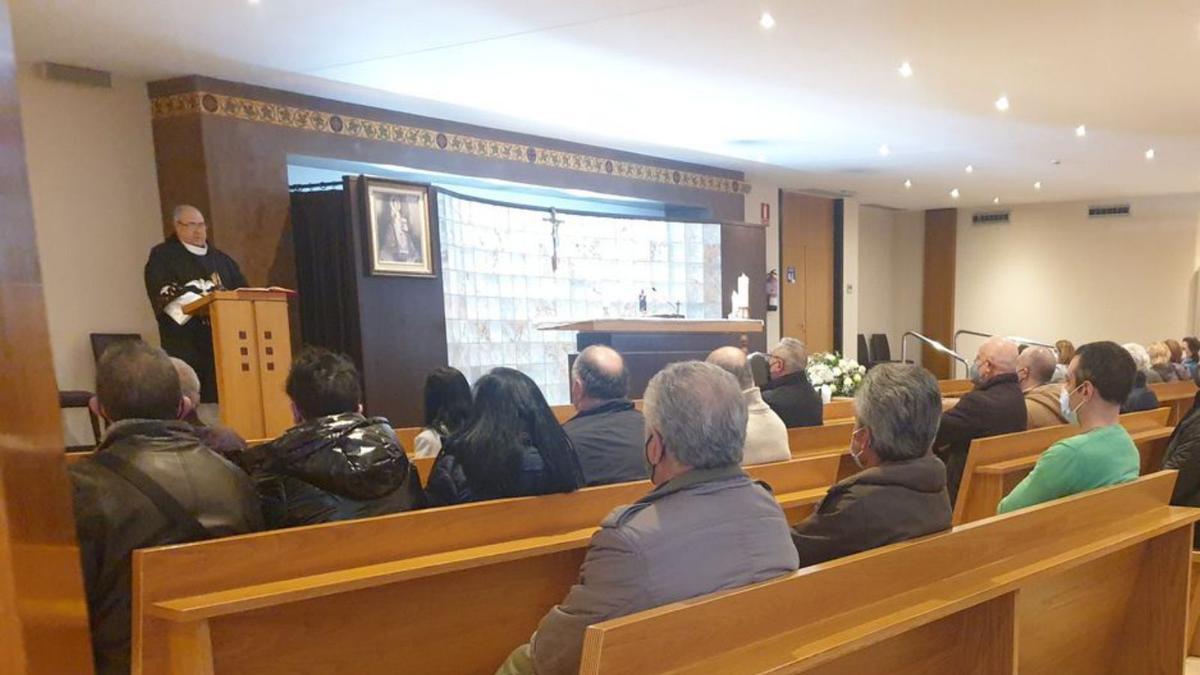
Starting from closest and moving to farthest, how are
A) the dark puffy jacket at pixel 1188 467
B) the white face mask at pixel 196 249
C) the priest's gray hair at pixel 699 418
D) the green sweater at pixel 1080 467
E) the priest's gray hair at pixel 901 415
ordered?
the priest's gray hair at pixel 699 418
the priest's gray hair at pixel 901 415
the green sweater at pixel 1080 467
the dark puffy jacket at pixel 1188 467
the white face mask at pixel 196 249

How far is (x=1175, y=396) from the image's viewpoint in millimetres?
5270

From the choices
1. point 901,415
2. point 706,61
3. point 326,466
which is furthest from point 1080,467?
point 706,61

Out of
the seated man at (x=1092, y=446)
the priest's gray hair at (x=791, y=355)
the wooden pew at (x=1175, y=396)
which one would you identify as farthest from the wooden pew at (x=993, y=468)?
the wooden pew at (x=1175, y=396)

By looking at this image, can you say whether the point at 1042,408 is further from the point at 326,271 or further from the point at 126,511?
the point at 326,271

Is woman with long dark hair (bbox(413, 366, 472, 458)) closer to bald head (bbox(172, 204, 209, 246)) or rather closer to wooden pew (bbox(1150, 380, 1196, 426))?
bald head (bbox(172, 204, 209, 246))

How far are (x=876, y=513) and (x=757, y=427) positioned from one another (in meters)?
1.11

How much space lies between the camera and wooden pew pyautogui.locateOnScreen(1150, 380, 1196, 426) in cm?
518

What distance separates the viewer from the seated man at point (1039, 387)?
3287 millimetres

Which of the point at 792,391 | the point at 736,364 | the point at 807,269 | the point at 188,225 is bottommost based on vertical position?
the point at 792,391

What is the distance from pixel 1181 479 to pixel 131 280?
5.31 meters

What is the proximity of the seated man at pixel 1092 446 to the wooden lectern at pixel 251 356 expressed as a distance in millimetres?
2983

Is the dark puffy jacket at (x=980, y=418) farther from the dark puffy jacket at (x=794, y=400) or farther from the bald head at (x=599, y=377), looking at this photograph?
the bald head at (x=599, y=377)

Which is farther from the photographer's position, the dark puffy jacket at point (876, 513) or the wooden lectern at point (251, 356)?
the wooden lectern at point (251, 356)

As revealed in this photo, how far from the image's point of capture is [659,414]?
1.38 metres
